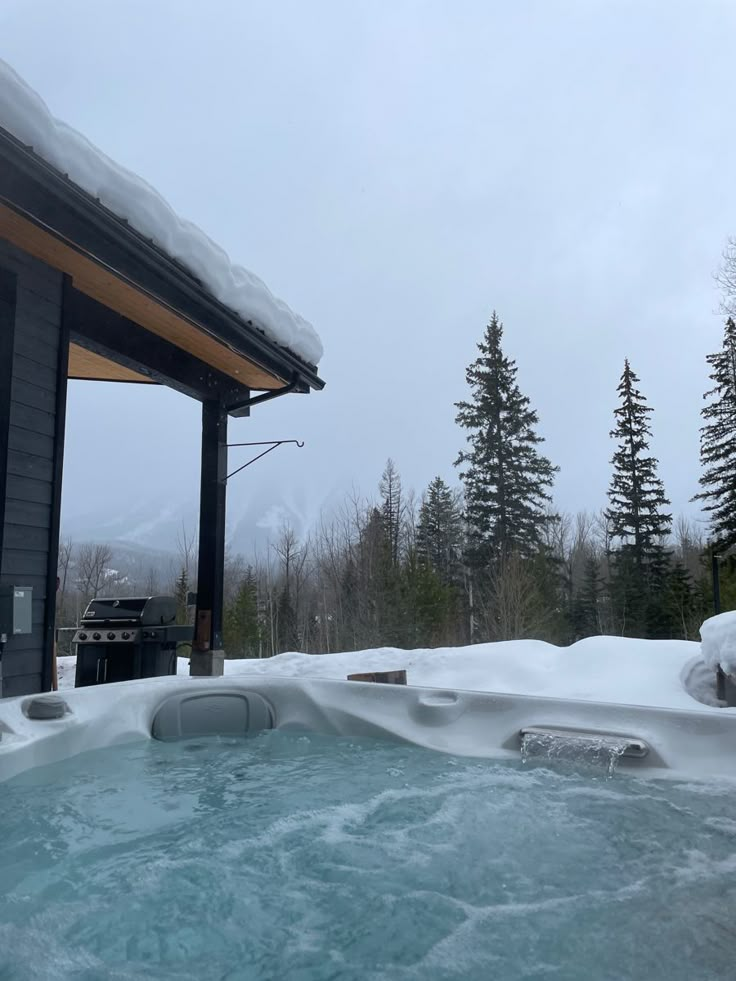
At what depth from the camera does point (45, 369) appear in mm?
3037

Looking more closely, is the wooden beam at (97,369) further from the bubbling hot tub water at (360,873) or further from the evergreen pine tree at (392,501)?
the evergreen pine tree at (392,501)

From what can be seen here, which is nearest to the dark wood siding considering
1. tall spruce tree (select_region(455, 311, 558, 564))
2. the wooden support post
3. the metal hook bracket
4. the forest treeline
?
the wooden support post

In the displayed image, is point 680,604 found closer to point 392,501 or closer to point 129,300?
point 392,501

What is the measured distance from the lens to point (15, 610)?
2.75m

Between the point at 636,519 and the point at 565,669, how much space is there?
11.5 metres

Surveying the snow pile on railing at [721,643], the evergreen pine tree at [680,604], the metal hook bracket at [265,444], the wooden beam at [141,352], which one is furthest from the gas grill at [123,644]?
the evergreen pine tree at [680,604]

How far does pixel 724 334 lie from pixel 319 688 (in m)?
13.3

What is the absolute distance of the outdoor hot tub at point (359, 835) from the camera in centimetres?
122

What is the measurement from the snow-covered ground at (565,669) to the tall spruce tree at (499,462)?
30.9 feet

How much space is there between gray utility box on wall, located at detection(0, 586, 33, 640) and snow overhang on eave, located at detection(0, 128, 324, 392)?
1.37 meters

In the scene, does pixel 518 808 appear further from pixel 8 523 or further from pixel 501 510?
pixel 501 510

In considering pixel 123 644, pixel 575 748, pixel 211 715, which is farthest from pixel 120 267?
pixel 575 748

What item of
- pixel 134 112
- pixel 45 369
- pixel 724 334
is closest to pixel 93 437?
pixel 134 112

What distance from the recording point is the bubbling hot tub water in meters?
1.19
